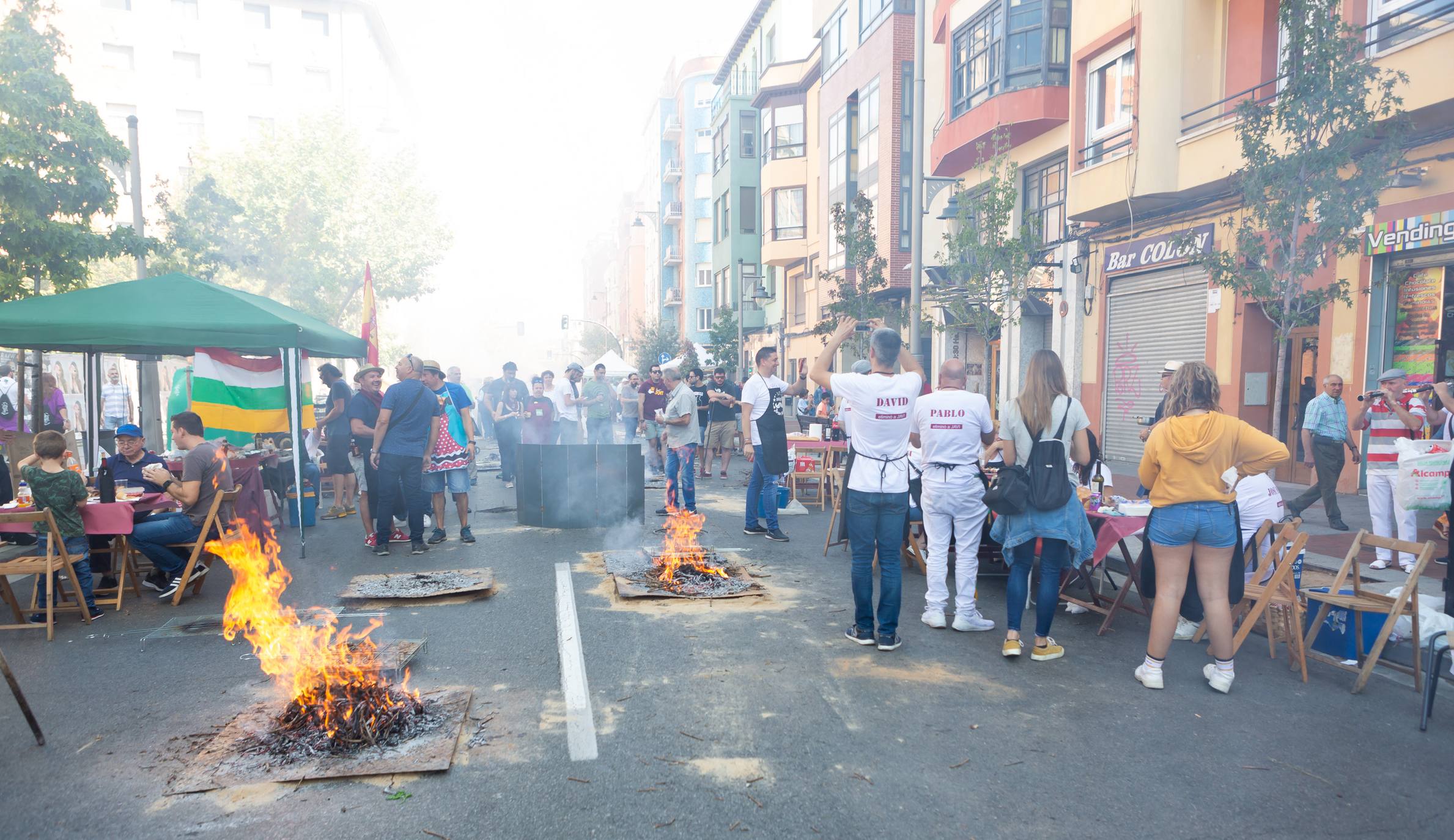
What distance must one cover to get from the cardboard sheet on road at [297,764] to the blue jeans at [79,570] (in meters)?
3.16

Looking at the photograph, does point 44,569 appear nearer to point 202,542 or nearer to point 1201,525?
point 202,542

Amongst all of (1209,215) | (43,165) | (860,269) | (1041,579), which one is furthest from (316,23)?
(1041,579)

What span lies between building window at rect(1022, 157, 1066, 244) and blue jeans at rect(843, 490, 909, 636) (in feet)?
46.6

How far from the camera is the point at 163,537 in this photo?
7.00 metres

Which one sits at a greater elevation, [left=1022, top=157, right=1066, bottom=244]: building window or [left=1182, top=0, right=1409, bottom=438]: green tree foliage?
[left=1022, top=157, right=1066, bottom=244]: building window

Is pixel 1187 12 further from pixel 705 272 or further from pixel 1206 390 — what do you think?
pixel 705 272

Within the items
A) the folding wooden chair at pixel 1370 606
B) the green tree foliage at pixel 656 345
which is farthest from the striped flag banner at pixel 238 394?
the green tree foliage at pixel 656 345

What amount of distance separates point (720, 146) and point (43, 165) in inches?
1422

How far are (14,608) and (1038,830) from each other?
6.64 metres

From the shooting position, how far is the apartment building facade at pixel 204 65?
158 feet

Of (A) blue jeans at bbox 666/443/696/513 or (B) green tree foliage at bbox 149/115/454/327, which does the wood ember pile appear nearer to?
(A) blue jeans at bbox 666/443/696/513

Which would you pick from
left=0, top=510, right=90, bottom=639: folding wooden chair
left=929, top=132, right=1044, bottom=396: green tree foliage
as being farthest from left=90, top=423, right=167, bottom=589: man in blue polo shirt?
left=929, top=132, right=1044, bottom=396: green tree foliage

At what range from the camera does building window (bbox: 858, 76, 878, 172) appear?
87.5 feet

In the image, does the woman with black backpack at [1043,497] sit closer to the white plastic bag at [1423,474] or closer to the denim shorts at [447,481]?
the white plastic bag at [1423,474]
